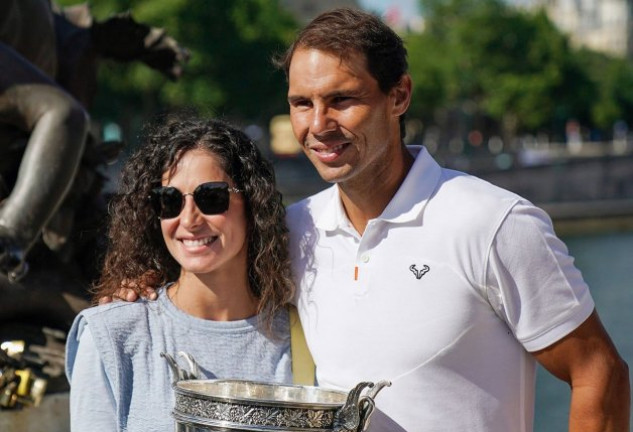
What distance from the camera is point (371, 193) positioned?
3412 millimetres

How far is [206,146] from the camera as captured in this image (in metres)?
3.32

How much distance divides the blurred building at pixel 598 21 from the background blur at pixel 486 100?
45429mm

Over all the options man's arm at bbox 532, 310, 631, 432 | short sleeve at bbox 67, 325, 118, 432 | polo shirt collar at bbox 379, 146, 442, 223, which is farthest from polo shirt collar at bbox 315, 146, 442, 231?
short sleeve at bbox 67, 325, 118, 432

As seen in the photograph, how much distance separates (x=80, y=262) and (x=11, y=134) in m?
0.65

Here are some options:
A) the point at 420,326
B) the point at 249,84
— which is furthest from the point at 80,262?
the point at 249,84

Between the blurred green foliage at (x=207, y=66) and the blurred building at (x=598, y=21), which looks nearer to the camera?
the blurred green foliage at (x=207, y=66)

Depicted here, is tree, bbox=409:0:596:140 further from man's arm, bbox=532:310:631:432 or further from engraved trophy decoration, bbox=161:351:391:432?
engraved trophy decoration, bbox=161:351:391:432

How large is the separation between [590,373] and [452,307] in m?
0.37

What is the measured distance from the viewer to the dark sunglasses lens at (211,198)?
3.23 meters

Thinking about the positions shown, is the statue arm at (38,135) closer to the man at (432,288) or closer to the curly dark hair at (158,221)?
the curly dark hair at (158,221)

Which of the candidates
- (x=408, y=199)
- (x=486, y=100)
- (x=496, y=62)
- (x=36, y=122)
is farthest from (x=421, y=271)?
(x=486, y=100)

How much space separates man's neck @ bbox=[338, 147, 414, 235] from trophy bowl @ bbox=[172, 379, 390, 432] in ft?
1.84

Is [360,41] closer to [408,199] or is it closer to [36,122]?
[408,199]

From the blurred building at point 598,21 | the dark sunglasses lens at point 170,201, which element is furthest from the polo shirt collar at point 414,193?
the blurred building at point 598,21
